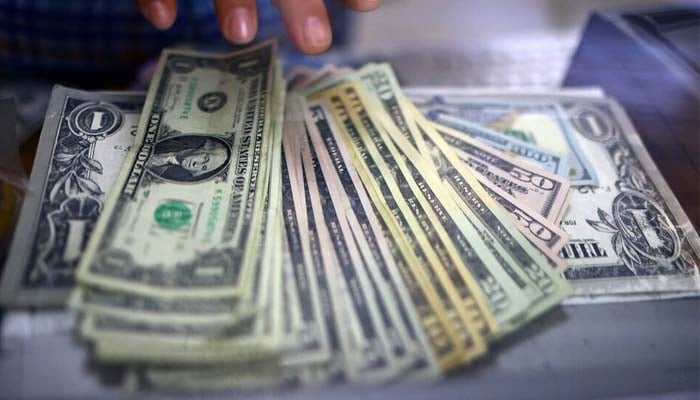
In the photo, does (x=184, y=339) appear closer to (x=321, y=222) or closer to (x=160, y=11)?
(x=321, y=222)

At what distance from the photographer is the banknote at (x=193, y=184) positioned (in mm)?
481

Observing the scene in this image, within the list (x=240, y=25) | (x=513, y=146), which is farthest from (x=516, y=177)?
(x=240, y=25)

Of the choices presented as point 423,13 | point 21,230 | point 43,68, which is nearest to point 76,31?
point 43,68

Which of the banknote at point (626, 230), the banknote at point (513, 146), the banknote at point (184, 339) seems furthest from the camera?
the banknote at point (513, 146)

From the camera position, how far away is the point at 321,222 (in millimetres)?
541

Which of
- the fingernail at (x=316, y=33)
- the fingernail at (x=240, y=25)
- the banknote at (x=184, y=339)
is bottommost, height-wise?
the banknote at (x=184, y=339)

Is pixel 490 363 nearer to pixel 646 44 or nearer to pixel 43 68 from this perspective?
pixel 646 44

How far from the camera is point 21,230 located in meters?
0.52

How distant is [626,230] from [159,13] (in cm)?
52

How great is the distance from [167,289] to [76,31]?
21.7 inches

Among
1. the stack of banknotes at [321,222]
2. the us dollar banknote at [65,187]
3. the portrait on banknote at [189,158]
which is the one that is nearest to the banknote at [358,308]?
the stack of banknotes at [321,222]

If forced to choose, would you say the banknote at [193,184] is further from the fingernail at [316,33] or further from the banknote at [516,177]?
the banknote at [516,177]

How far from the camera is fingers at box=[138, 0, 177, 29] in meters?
0.60

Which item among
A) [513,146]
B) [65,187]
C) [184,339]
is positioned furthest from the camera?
[513,146]
